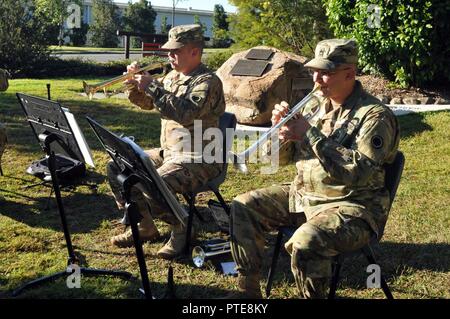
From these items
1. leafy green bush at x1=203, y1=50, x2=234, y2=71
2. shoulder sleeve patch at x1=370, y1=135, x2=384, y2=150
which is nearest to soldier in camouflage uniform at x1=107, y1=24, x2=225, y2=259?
shoulder sleeve patch at x1=370, y1=135, x2=384, y2=150

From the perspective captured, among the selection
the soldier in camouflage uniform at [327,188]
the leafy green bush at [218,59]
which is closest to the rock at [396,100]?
the leafy green bush at [218,59]

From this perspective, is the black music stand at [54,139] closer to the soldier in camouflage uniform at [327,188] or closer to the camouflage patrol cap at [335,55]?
the soldier in camouflage uniform at [327,188]

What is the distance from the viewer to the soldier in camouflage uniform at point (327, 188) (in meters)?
3.24

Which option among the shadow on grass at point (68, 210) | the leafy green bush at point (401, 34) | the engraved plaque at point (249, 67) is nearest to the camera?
the shadow on grass at point (68, 210)

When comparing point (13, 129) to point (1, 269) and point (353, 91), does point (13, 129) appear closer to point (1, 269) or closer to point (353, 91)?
point (1, 269)

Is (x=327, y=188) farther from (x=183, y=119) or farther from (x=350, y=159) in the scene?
(x=183, y=119)

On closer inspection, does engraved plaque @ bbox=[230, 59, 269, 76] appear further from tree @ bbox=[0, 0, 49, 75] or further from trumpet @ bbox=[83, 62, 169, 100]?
tree @ bbox=[0, 0, 49, 75]

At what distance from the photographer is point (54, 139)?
13.5 ft

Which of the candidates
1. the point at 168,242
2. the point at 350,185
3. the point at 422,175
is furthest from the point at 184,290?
the point at 422,175

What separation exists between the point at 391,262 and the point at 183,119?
79.4 inches

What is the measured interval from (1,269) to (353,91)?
2.97 meters

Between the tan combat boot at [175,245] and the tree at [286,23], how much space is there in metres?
10.1

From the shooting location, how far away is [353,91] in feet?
11.8

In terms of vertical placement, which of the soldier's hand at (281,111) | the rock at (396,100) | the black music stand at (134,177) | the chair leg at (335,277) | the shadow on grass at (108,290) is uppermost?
the soldier's hand at (281,111)
